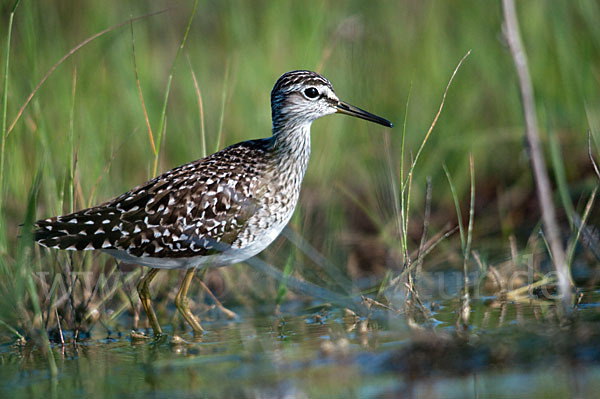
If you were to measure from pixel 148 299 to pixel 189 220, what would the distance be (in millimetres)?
791

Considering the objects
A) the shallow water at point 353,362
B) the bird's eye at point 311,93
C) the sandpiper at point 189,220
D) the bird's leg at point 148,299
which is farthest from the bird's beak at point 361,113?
the bird's leg at point 148,299

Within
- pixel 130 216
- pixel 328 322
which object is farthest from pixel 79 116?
pixel 328 322

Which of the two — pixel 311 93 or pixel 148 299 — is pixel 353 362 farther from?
pixel 311 93

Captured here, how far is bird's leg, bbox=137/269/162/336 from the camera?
6638 mm

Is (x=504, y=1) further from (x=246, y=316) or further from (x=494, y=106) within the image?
(x=494, y=106)

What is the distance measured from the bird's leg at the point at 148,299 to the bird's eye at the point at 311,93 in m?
2.02

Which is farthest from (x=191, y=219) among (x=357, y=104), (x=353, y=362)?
(x=357, y=104)

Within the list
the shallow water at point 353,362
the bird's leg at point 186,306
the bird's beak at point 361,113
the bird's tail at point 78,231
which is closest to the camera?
the shallow water at point 353,362

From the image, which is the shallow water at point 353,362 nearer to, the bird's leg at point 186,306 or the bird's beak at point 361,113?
the bird's leg at point 186,306

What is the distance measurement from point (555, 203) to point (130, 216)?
445 cm

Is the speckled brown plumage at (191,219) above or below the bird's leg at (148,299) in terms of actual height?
above

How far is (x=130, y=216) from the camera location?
6.68 metres

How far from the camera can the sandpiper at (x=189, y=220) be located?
21.5 ft

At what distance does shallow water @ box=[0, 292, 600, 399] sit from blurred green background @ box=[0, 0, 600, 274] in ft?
6.07
